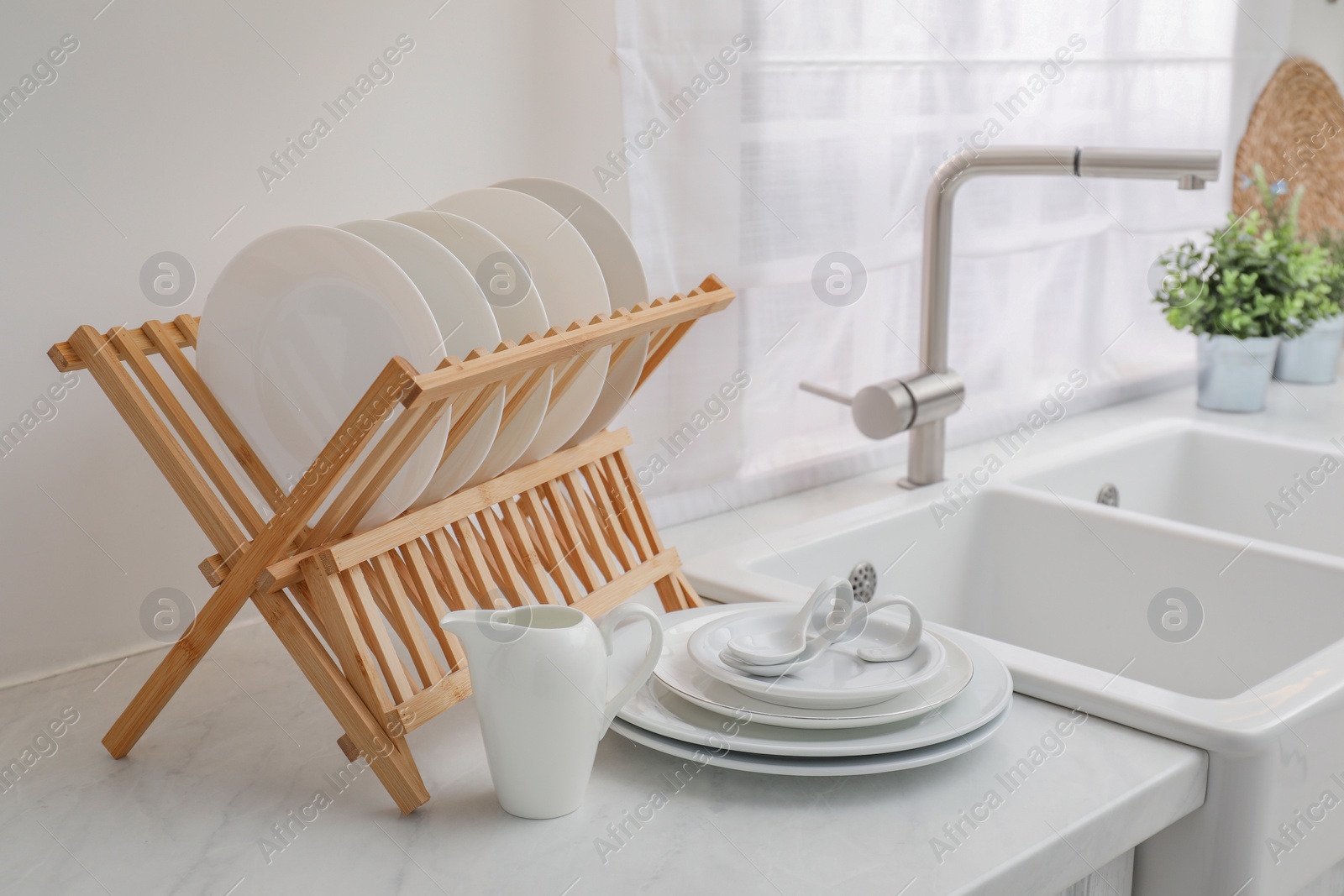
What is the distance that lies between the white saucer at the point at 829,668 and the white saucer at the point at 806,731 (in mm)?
20

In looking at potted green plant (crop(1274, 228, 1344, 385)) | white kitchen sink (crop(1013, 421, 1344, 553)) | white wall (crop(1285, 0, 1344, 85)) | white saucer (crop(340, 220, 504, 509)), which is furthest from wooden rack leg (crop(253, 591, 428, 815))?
white wall (crop(1285, 0, 1344, 85))

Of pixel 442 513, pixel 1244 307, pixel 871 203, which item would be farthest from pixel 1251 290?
pixel 442 513

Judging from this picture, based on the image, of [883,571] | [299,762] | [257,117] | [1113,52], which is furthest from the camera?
[1113,52]

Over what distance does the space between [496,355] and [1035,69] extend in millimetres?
1249

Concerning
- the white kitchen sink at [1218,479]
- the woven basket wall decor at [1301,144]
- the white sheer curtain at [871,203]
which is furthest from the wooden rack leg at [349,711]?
the woven basket wall decor at [1301,144]

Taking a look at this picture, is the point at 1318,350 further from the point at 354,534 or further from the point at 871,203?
the point at 354,534

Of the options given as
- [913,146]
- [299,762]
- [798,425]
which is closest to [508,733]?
[299,762]

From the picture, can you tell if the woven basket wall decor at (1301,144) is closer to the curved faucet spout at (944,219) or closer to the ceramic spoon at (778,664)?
the curved faucet spout at (944,219)

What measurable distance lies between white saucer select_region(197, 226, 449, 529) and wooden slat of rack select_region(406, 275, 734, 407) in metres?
0.05

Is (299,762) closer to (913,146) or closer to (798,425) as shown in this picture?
(798,425)

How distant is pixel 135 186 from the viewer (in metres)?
0.95

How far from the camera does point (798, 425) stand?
149cm

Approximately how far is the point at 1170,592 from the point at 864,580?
0.32 metres

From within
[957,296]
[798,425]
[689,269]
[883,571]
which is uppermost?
[689,269]
